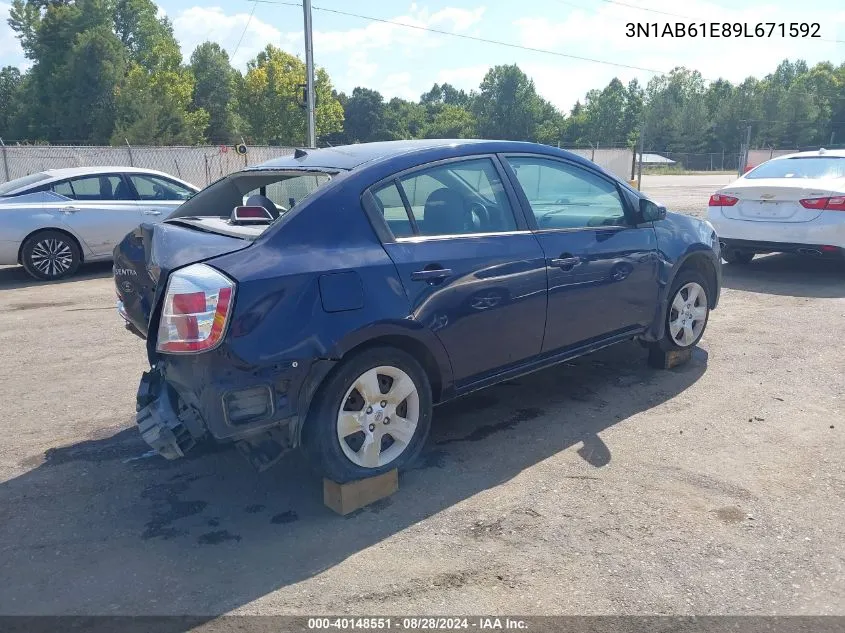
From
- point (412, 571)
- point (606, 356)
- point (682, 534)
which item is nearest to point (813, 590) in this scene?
point (682, 534)

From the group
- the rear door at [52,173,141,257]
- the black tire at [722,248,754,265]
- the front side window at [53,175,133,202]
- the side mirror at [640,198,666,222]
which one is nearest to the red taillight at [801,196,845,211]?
the black tire at [722,248,754,265]

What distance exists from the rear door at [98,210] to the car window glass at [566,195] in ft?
23.0

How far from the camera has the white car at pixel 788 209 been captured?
8.16 metres

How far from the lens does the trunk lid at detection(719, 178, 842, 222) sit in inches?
326

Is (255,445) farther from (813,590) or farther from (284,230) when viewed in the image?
(813,590)

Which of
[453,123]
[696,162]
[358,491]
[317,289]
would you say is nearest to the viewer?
[317,289]

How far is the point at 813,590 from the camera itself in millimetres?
2777

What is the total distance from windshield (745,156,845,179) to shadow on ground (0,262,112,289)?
9171 mm

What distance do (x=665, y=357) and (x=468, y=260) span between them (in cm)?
228

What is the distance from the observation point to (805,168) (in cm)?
911

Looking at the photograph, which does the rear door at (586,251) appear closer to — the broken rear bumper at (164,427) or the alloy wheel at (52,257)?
the broken rear bumper at (164,427)

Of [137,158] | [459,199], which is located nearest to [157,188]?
[459,199]

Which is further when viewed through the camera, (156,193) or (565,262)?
(156,193)

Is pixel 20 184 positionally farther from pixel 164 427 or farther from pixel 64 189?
pixel 164 427
